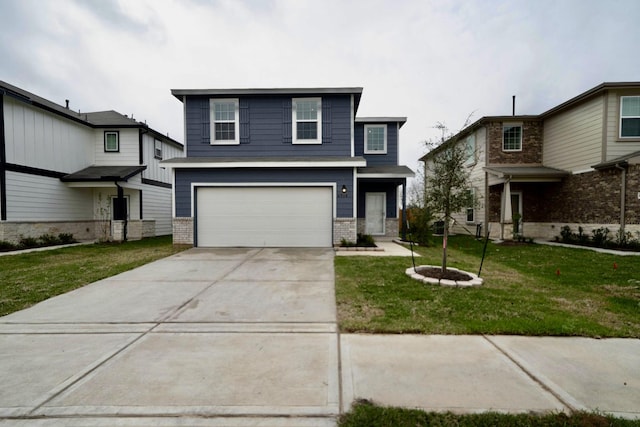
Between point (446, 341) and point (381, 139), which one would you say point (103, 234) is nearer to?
point (381, 139)

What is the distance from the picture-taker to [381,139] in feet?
48.1

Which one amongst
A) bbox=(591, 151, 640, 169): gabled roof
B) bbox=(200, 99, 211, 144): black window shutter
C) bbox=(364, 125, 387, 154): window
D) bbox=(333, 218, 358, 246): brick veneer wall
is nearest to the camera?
bbox=(591, 151, 640, 169): gabled roof

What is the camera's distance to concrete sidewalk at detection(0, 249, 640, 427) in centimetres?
217

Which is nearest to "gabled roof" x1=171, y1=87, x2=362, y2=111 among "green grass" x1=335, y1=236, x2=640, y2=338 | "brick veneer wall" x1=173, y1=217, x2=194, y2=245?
"brick veneer wall" x1=173, y1=217, x2=194, y2=245

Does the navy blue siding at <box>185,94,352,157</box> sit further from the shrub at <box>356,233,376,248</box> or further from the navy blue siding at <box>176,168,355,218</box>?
the shrub at <box>356,233,376,248</box>

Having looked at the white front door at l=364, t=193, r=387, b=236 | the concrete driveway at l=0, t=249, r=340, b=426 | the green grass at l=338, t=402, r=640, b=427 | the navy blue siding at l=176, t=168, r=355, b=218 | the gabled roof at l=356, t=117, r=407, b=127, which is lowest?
the concrete driveway at l=0, t=249, r=340, b=426

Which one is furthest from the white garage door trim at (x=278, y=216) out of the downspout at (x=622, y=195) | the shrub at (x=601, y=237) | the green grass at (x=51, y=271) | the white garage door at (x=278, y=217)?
the downspout at (x=622, y=195)

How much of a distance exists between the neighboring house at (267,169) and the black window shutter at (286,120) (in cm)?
4

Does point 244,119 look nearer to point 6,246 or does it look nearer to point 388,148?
point 388,148

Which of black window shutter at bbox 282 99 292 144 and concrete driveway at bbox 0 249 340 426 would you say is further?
black window shutter at bbox 282 99 292 144

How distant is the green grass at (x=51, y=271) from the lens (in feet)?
16.6

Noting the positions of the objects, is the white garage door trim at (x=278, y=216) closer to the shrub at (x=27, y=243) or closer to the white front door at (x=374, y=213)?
the white front door at (x=374, y=213)

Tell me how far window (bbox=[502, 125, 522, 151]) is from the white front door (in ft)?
22.6

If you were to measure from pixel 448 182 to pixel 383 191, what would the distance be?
8.49 metres
